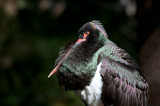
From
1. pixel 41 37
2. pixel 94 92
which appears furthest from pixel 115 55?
pixel 41 37

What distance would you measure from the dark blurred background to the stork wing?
1.77m

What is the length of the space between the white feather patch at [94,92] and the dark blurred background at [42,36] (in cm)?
182

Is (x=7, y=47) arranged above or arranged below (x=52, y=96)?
above

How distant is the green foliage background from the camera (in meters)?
4.68

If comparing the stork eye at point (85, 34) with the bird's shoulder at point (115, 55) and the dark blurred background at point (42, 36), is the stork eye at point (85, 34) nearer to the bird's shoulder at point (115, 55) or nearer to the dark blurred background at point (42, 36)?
the bird's shoulder at point (115, 55)

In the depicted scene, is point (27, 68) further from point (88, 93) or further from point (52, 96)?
point (88, 93)

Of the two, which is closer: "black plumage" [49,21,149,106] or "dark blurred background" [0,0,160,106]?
"black plumage" [49,21,149,106]

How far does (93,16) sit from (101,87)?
90.6 inches

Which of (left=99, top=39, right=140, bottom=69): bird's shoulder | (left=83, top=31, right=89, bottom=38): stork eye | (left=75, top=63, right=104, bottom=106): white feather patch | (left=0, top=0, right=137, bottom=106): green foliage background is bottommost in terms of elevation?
(left=0, top=0, right=137, bottom=106): green foliage background

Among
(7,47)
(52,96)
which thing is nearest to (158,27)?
(52,96)

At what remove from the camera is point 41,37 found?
4.90m

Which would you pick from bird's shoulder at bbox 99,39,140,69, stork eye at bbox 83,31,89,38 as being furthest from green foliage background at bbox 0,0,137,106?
stork eye at bbox 83,31,89,38

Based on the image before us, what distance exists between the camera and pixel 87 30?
263 cm

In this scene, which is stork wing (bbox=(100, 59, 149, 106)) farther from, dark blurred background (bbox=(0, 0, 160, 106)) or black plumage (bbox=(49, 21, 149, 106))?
dark blurred background (bbox=(0, 0, 160, 106))
